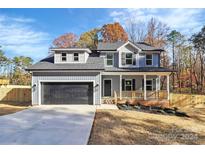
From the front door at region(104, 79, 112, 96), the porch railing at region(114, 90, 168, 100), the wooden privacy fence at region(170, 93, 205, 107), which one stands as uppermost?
the front door at region(104, 79, 112, 96)

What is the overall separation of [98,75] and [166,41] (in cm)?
2248

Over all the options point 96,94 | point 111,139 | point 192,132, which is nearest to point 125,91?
point 96,94

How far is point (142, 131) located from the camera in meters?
11.5

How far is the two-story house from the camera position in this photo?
20953 millimetres

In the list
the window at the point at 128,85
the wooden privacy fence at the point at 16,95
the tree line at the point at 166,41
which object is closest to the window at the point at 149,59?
the window at the point at 128,85

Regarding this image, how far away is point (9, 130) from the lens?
36.0 ft

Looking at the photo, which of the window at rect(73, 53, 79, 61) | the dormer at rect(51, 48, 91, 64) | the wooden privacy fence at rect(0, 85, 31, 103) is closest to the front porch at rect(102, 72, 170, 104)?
the dormer at rect(51, 48, 91, 64)

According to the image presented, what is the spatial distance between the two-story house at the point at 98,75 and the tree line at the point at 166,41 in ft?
46.2

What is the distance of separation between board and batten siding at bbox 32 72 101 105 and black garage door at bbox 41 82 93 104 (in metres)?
0.43

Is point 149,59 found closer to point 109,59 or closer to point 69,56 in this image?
point 109,59

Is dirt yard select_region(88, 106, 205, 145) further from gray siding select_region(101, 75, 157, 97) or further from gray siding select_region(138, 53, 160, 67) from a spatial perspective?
gray siding select_region(138, 53, 160, 67)

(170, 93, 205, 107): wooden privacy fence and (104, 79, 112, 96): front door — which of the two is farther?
(104, 79, 112, 96): front door

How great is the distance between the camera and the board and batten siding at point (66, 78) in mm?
20891
